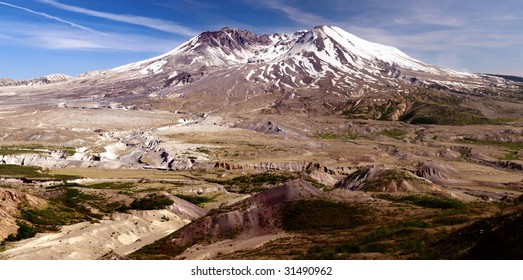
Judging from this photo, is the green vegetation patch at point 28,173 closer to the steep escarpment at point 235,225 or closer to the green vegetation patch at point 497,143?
the steep escarpment at point 235,225

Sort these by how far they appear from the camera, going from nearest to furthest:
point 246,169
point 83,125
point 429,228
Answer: point 429,228 → point 246,169 → point 83,125

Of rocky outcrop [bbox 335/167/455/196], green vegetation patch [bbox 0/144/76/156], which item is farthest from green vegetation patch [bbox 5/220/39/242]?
green vegetation patch [bbox 0/144/76/156]

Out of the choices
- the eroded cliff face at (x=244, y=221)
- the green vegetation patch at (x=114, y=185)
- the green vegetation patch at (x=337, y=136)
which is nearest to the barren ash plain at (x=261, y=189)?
the eroded cliff face at (x=244, y=221)

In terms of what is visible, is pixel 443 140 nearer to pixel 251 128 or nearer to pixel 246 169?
pixel 251 128

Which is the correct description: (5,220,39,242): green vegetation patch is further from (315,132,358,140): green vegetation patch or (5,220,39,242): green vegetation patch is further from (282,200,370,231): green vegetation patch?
(315,132,358,140): green vegetation patch

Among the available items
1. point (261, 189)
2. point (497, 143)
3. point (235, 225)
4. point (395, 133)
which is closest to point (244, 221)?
point (235, 225)

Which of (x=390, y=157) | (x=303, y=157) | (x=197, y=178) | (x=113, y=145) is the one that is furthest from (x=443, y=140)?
(x=113, y=145)

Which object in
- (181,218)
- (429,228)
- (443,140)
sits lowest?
(181,218)
